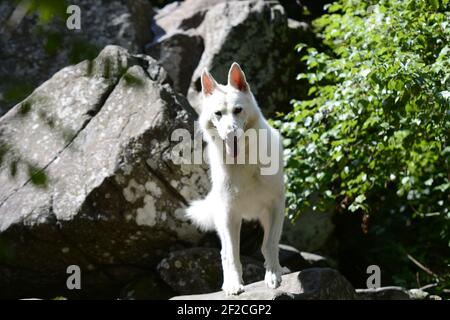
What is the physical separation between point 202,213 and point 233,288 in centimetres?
115

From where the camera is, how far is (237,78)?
15.5 ft

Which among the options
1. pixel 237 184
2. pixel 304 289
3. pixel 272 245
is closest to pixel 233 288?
pixel 272 245

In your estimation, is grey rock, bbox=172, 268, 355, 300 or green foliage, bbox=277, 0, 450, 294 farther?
green foliage, bbox=277, 0, 450, 294

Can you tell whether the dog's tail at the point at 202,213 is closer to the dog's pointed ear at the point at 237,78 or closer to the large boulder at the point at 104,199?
the large boulder at the point at 104,199

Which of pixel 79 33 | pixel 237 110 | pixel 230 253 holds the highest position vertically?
pixel 79 33

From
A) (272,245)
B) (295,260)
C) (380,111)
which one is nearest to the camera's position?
(272,245)

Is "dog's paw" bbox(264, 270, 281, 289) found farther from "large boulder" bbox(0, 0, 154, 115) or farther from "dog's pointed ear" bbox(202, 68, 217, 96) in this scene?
"large boulder" bbox(0, 0, 154, 115)

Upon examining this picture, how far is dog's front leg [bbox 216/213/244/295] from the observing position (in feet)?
14.6

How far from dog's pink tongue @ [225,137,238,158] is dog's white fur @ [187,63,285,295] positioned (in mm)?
14

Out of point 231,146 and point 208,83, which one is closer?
point 231,146

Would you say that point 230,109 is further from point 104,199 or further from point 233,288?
point 104,199

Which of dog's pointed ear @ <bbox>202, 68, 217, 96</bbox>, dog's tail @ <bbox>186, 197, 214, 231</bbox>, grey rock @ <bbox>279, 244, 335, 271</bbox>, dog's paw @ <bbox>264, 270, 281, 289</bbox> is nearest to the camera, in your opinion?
dog's paw @ <bbox>264, 270, 281, 289</bbox>

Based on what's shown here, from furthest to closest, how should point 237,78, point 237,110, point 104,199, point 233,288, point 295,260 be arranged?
point 295,260 → point 104,199 → point 237,78 → point 237,110 → point 233,288

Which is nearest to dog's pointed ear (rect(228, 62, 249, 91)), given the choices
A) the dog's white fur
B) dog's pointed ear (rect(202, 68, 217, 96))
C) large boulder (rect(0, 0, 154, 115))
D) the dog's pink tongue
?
the dog's white fur
